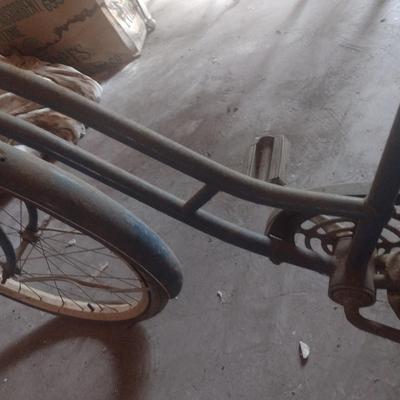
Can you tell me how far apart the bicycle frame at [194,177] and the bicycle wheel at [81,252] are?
65mm

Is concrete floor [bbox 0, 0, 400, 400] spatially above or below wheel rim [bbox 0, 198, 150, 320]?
below

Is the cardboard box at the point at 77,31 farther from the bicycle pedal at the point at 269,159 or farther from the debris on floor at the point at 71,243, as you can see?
the bicycle pedal at the point at 269,159

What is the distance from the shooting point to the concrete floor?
1024mm

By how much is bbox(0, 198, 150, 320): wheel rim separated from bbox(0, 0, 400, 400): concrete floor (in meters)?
0.09

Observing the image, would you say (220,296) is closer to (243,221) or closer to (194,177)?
(243,221)

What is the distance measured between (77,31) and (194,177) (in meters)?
1.82

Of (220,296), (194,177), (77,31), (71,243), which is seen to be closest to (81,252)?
(71,243)

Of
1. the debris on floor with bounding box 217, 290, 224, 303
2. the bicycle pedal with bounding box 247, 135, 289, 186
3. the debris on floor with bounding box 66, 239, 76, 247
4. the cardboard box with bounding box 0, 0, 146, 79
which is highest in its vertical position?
the cardboard box with bounding box 0, 0, 146, 79

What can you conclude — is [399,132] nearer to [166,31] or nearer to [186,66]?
[186,66]

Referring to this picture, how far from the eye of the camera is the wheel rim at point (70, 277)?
3.56 ft

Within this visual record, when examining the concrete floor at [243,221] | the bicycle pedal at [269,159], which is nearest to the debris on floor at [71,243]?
the concrete floor at [243,221]

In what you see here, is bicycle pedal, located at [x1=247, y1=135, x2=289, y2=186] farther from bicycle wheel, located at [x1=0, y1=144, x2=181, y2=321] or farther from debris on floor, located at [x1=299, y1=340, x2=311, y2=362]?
debris on floor, located at [x1=299, y1=340, x2=311, y2=362]

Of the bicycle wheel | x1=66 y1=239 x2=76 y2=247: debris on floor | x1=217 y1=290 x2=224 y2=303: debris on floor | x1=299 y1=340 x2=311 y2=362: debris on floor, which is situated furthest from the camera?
x1=66 y1=239 x2=76 y2=247: debris on floor

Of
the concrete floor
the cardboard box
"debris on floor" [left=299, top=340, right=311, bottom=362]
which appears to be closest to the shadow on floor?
the concrete floor
